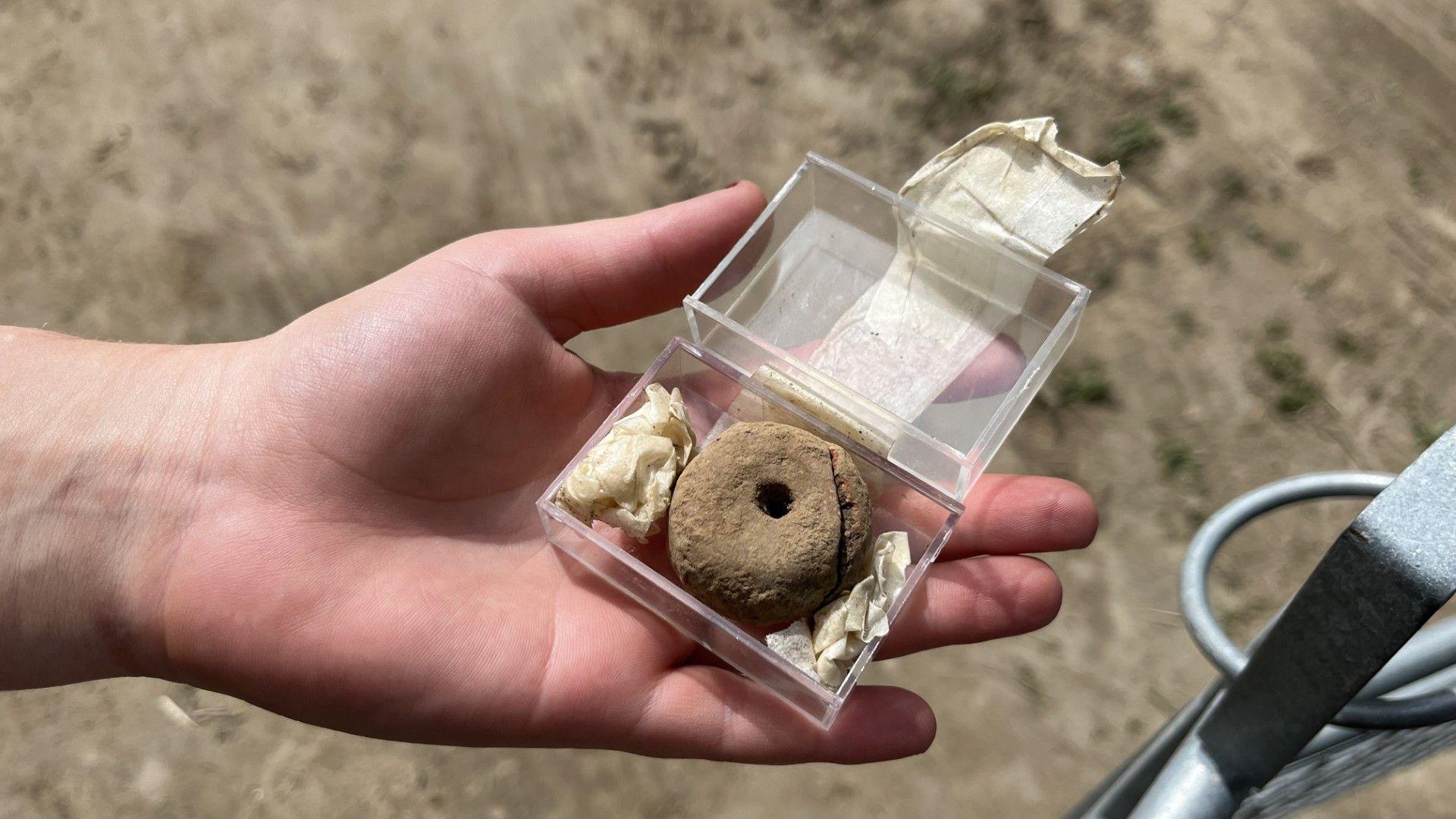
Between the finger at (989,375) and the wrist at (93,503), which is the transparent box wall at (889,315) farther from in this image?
the wrist at (93,503)

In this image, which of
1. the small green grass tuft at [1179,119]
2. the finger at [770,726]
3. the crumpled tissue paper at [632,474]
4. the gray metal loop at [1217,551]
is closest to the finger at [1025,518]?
the finger at [770,726]

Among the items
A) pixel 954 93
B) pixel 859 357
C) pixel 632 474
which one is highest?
pixel 954 93

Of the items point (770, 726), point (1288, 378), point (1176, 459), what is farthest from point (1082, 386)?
point (770, 726)

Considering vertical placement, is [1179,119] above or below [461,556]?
above

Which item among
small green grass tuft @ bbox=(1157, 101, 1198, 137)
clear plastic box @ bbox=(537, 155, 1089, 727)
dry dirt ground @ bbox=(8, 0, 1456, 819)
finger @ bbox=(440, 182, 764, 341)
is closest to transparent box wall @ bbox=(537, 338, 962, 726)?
clear plastic box @ bbox=(537, 155, 1089, 727)

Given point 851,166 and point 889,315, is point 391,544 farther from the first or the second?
point 851,166

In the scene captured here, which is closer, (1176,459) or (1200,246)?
(1176,459)

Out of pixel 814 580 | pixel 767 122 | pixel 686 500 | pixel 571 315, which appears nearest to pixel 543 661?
pixel 686 500

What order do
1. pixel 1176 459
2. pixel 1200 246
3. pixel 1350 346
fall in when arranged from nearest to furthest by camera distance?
pixel 1176 459 → pixel 1350 346 → pixel 1200 246

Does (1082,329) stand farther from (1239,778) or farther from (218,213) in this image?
(218,213)
